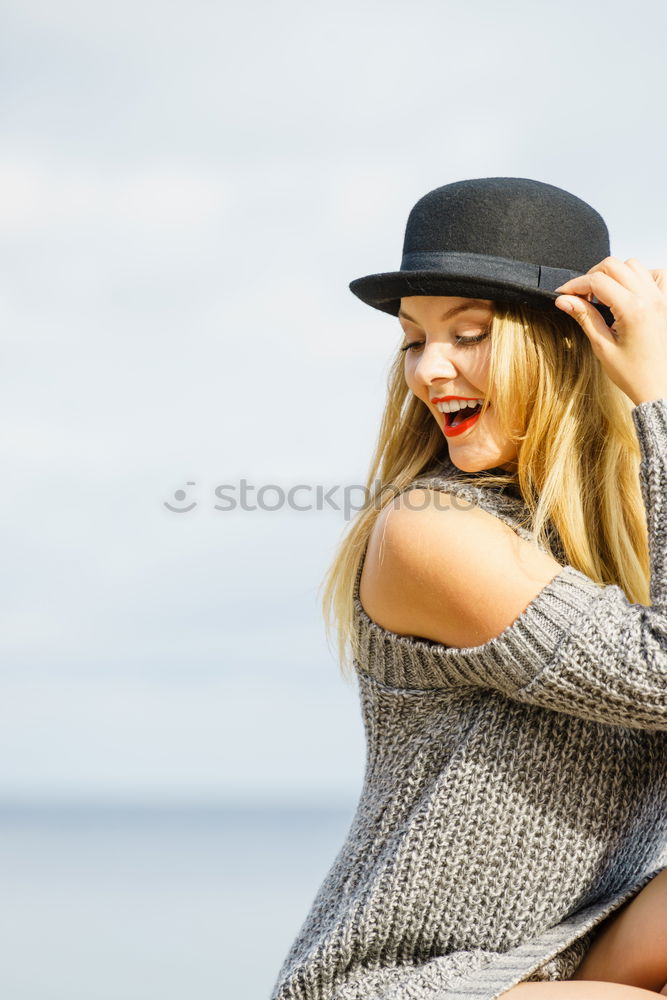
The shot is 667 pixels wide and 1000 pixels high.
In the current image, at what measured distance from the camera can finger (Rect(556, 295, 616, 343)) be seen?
7.04 feet

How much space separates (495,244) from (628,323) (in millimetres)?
298

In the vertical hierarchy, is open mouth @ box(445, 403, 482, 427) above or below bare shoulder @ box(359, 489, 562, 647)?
above

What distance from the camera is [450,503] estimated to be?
219 cm

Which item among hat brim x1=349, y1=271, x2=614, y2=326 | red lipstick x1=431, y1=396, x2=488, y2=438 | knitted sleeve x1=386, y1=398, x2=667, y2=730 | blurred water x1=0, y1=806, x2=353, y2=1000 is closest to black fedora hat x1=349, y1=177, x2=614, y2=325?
hat brim x1=349, y1=271, x2=614, y2=326

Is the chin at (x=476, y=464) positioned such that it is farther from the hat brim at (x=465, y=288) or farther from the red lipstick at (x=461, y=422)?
the hat brim at (x=465, y=288)

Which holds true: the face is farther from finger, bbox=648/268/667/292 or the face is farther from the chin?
finger, bbox=648/268/667/292

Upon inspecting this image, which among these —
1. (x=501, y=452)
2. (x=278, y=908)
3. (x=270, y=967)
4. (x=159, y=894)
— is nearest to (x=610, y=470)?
(x=501, y=452)

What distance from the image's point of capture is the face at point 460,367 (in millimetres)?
2242

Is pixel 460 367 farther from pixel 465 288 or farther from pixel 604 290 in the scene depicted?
pixel 604 290

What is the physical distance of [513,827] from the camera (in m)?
2.05

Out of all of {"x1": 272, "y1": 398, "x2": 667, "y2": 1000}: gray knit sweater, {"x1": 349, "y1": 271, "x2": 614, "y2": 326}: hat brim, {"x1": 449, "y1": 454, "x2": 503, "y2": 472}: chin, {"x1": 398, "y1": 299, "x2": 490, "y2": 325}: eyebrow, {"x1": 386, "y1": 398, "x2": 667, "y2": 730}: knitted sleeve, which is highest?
{"x1": 349, "y1": 271, "x2": 614, "y2": 326}: hat brim

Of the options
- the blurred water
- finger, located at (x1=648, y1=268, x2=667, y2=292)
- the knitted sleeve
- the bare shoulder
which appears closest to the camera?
the knitted sleeve

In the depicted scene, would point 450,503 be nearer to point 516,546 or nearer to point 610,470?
point 516,546

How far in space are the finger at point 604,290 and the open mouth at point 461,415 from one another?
262mm
